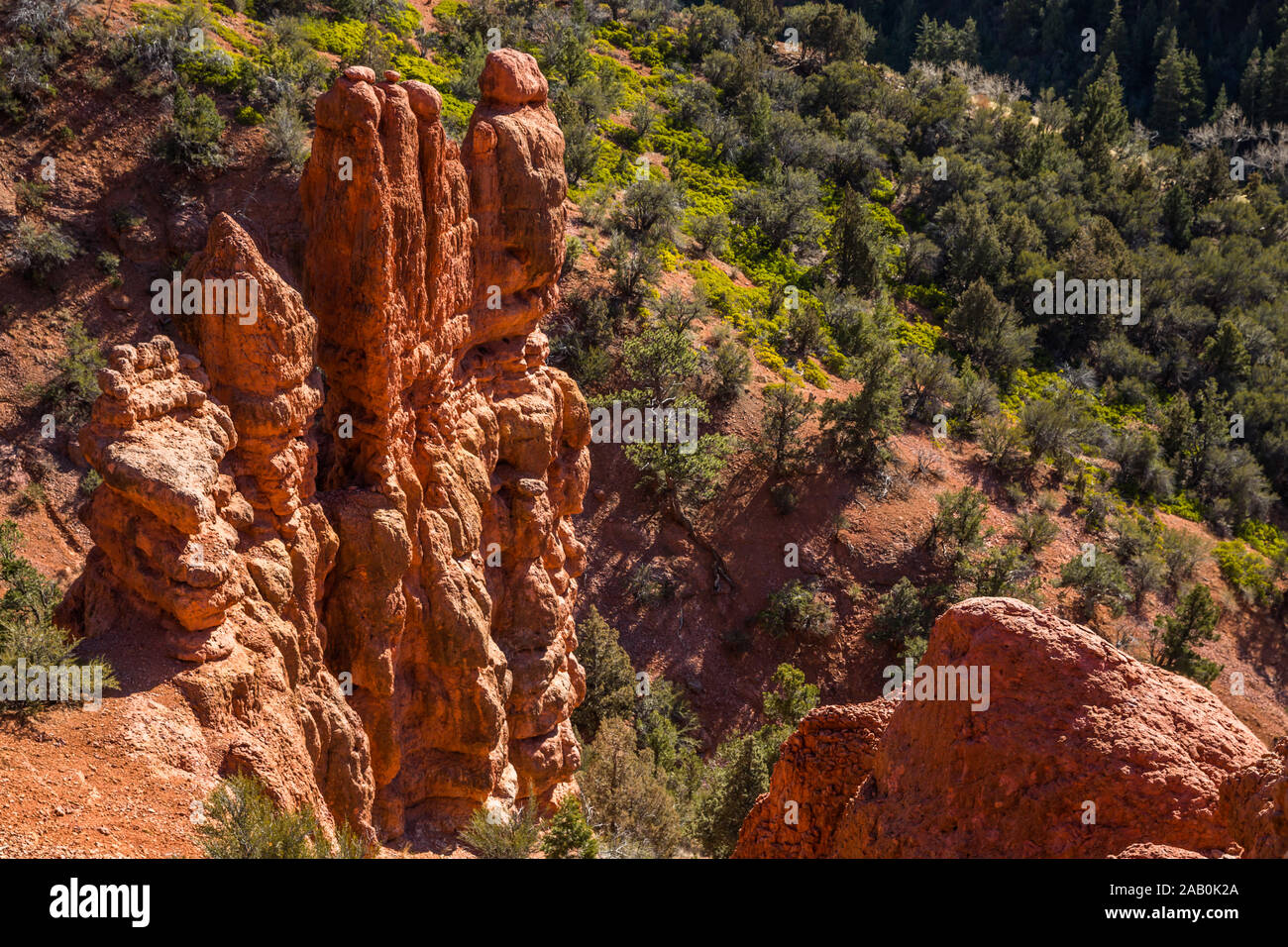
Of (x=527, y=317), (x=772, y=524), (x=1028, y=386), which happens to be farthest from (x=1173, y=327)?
(x=527, y=317)

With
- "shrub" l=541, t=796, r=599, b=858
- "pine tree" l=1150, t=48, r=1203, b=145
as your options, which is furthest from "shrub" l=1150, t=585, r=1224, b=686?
"pine tree" l=1150, t=48, r=1203, b=145

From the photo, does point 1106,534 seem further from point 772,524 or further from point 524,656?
point 524,656

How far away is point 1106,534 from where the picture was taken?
3181 centimetres

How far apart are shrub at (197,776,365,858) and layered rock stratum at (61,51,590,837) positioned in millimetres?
370

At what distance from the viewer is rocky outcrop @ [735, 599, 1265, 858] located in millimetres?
7555

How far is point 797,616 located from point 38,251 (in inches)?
873

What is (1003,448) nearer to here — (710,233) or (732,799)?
(710,233)

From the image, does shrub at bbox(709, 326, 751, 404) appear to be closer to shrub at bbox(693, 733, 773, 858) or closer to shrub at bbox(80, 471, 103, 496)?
shrub at bbox(693, 733, 773, 858)

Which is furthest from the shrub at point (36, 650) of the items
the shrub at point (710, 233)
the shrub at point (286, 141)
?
the shrub at point (710, 233)

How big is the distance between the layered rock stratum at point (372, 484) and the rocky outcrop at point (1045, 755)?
6150 mm

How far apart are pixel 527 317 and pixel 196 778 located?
9539 millimetres

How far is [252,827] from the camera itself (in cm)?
772

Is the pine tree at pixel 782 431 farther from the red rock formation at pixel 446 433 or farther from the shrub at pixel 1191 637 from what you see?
the red rock formation at pixel 446 433

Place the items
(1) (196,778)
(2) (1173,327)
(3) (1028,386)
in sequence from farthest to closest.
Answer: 1. (2) (1173,327)
2. (3) (1028,386)
3. (1) (196,778)
